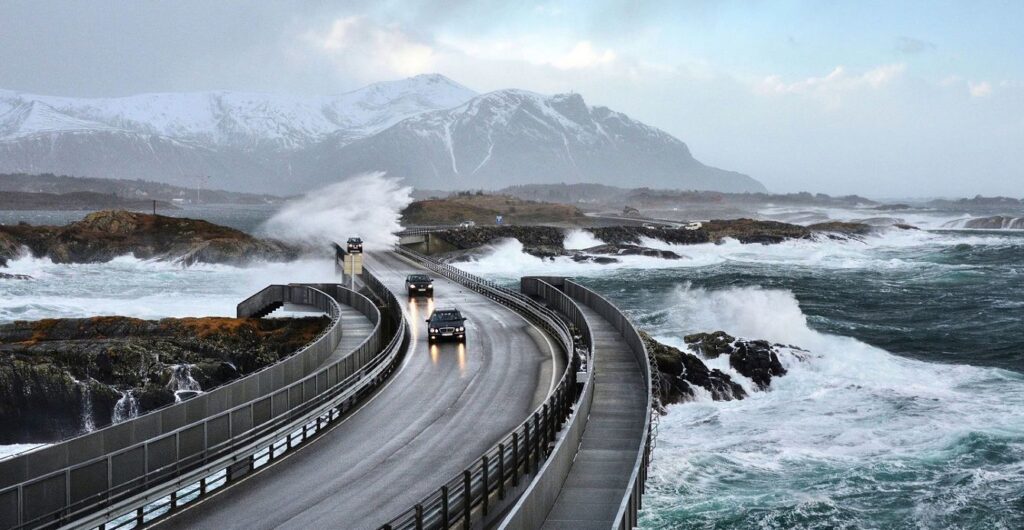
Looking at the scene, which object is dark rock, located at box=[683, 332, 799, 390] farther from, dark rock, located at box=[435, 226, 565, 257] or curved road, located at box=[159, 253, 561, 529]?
dark rock, located at box=[435, 226, 565, 257]

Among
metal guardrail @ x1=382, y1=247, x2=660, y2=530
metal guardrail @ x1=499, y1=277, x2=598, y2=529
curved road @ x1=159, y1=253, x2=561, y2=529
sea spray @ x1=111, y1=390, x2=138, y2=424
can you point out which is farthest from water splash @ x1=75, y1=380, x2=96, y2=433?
metal guardrail @ x1=499, y1=277, x2=598, y2=529

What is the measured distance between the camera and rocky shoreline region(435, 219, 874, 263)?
13362 centimetres

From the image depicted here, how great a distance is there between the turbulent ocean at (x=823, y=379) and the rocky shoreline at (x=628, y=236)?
11909 mm

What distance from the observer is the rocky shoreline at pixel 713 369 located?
40.5m

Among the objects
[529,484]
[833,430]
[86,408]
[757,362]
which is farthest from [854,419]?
[86,408]

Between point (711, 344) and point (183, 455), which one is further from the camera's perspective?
point (711, 344)

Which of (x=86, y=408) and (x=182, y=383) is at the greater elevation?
(x=182, y=383)

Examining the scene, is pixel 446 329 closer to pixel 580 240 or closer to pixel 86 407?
pixel 86 407

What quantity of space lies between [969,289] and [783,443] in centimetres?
6840

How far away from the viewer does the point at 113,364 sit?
1681 inches

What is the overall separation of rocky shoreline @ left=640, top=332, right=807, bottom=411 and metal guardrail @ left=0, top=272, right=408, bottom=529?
48.0 ft

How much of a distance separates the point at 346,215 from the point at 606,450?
141 m

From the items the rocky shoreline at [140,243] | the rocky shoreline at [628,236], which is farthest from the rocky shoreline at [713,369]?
the rocky shoreline at [140,243]

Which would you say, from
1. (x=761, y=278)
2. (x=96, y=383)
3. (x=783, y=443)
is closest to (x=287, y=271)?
(x=761, y=278)
